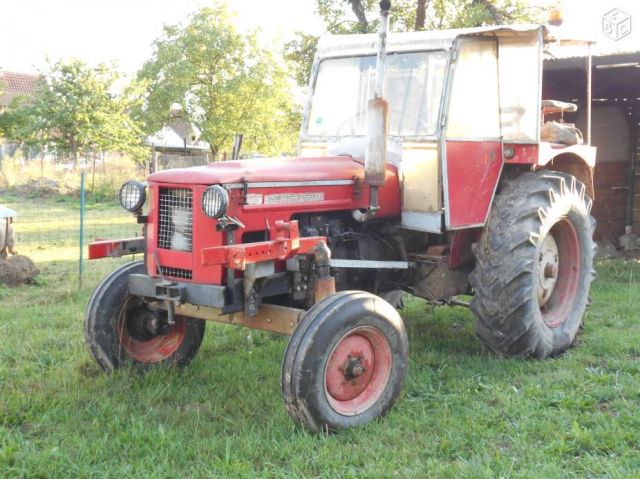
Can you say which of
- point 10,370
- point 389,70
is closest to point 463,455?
point 389,70

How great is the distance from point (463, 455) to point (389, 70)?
279cm

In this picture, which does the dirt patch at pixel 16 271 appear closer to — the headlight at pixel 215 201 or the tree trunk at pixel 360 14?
the headlight at pixel 215 201

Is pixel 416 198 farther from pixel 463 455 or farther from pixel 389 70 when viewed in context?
pixel 463 455

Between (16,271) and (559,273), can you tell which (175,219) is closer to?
(559,273)

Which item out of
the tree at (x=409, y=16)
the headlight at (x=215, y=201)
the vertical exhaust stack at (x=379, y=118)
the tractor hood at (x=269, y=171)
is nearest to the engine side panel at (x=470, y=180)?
the tractor hood at (x=269, y=171)

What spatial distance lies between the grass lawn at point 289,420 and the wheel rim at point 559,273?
34 cm

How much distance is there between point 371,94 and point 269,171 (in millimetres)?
1345

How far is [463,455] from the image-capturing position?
372 cm

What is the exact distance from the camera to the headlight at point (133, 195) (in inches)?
179

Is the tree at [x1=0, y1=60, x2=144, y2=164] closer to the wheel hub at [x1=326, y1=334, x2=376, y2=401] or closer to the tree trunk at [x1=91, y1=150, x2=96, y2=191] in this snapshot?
the tree trunk at [x1=91, y1=150, x2=96, y2=191]

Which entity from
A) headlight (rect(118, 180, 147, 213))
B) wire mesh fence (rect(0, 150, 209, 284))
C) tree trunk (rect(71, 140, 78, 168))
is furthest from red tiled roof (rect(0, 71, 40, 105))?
headlight (rect(118, 180, 147, 213))

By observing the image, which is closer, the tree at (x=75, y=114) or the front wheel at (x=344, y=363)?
the front wheel at (x=344, y=363)

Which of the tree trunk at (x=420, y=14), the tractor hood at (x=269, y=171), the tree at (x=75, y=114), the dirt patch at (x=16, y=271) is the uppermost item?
the tree trunk at (x=420, y=14)

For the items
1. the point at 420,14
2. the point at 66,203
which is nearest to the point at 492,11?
the point at 420,14
